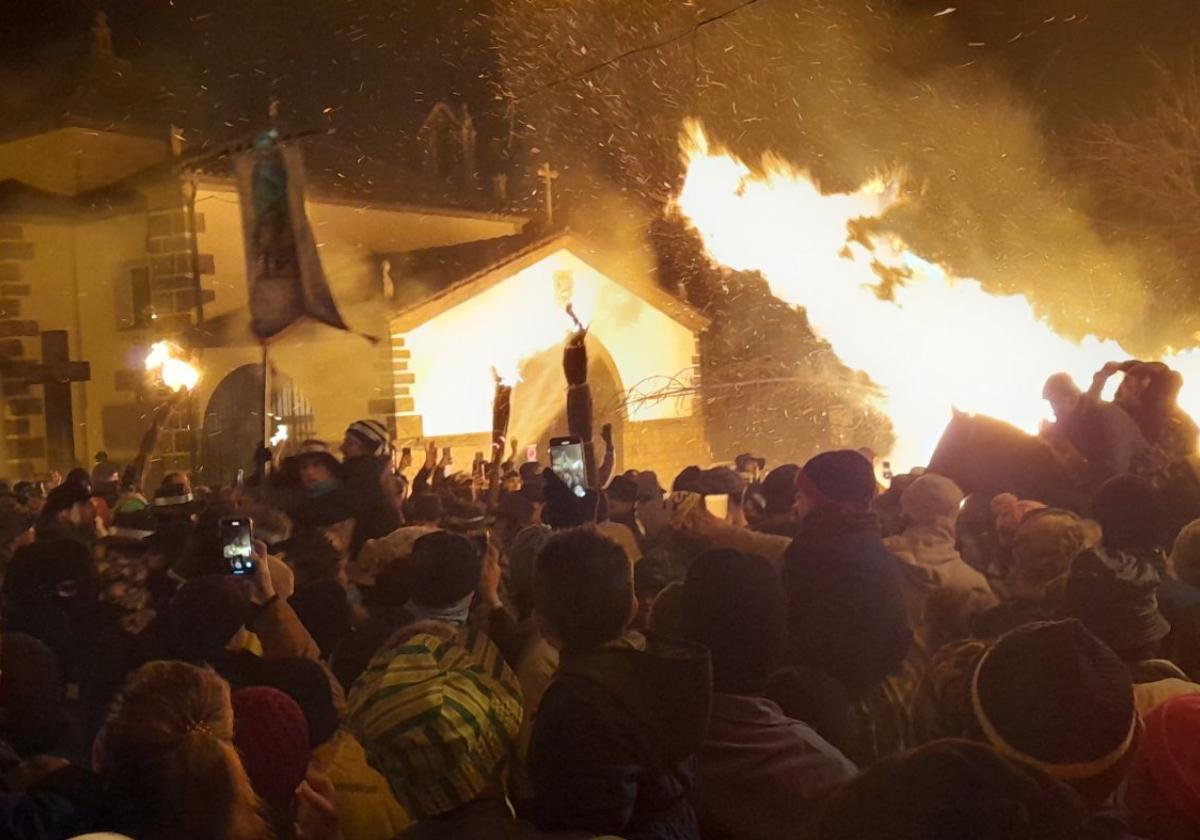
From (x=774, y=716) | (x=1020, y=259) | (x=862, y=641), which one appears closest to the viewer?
(x=774, y=716)

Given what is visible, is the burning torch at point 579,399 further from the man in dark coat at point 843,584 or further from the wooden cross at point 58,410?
the wooden cross at point 58,410

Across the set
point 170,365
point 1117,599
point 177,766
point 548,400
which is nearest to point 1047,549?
point 1117,599

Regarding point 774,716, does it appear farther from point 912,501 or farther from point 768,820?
point 912,501

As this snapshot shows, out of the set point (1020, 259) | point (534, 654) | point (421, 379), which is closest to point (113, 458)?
point (421, 379)

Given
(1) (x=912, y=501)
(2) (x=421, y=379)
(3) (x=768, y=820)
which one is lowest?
(3) (x=768, y=820)

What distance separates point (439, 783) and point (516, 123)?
18.3 m

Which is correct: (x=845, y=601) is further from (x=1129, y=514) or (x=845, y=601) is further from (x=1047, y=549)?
(x=1129, y=514)

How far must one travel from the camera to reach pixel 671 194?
17.7m

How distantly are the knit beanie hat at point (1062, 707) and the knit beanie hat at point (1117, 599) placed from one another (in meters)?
1.22

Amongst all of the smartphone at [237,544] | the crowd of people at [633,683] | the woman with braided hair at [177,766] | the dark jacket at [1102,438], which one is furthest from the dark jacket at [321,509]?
the dark jacket at [1102,438]

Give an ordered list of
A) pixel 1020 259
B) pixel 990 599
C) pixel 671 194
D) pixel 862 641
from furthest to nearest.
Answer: pixel 671 194
pixel 1020 259
pixel 990 599
pixel 862 641

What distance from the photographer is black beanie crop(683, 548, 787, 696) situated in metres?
3.03

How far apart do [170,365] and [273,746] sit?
12056mm

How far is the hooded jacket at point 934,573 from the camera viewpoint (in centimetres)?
419
